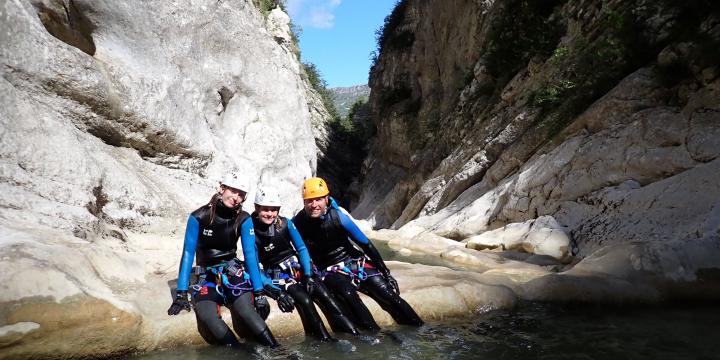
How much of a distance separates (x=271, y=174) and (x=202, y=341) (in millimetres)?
10738

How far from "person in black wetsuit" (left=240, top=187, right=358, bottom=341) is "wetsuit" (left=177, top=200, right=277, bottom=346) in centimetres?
18

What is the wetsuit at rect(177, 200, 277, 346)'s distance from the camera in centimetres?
440

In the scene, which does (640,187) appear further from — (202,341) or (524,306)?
(202,341)

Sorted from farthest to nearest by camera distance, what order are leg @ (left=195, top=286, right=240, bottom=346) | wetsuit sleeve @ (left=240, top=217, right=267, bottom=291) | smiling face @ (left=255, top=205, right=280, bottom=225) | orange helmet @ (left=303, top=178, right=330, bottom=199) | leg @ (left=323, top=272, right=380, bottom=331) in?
orange helmet @ (left=303, top=178, right=330, bottom=199) < smiling face @ (left=255, top=205, right=280, bottom=225) < leg @ (left=323, top=272, right=380, bottom=331) < wetsuit sleeve @ (left=240, top=217, right=267, bottom=291) < leg @ (left=195, top=286, right=240, bottom=346)

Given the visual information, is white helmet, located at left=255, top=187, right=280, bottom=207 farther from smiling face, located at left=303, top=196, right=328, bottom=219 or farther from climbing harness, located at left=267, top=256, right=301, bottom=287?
climbing harness, located at left=267, top=256, right=301, bottom=287

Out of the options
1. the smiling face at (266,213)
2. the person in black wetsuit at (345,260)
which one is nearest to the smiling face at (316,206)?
the person in black wetsuit at (345,260)

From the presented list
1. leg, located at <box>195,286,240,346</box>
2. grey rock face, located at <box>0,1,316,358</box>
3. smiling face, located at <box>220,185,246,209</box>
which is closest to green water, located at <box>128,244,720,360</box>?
leg, located at <box>195,286,240,346</box>

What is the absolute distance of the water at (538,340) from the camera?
410cm

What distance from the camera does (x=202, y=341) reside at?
14.7 feet

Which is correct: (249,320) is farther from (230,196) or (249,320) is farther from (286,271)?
(230,196)

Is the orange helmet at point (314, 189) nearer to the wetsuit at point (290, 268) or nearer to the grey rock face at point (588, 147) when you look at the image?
the wetsuit at point (290, 268)

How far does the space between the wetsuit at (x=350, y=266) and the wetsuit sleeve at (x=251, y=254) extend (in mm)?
Result: 949

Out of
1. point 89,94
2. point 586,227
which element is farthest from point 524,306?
point 89,94

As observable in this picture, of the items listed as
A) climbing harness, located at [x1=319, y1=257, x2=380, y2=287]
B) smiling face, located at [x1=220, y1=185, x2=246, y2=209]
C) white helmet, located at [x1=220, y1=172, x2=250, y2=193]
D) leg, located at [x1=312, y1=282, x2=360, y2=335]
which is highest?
Answer: white helmet, located at [x1=220, y1=172, x2=250, y2=193]
